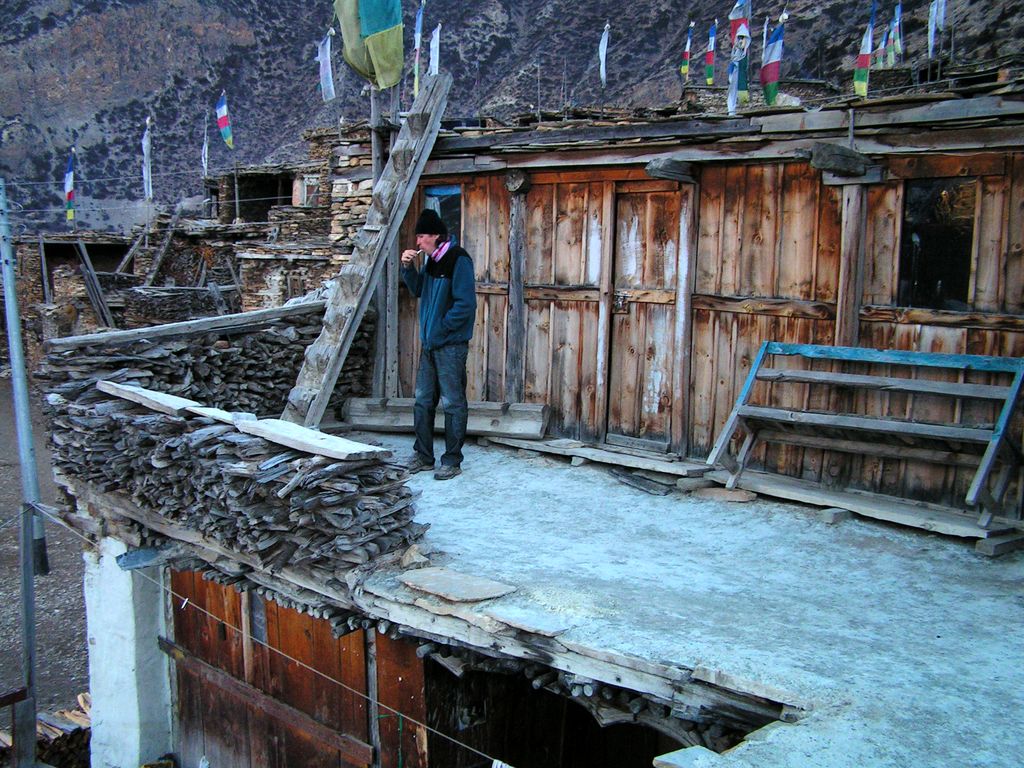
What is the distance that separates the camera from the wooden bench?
229 inches

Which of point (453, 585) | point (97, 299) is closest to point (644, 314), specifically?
point (453, 585)

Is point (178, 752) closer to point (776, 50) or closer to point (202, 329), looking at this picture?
point (202, 329)

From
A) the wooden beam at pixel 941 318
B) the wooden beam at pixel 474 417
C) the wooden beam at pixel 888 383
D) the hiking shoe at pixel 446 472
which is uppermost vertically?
the wooden beam at pixel 941 318

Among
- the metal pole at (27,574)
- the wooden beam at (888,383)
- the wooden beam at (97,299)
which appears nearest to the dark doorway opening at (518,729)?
the wooden beam at (888,383)

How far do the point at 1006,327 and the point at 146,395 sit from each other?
6087 millimetres

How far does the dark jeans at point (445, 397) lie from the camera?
25.0ft

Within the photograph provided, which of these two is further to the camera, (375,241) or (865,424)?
(375,241)

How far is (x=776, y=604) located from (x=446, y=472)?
329 cm

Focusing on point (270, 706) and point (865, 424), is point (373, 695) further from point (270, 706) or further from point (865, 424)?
point (865, 424)

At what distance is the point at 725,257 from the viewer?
24.5ft

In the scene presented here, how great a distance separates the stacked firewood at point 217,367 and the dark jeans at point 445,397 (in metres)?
1.70

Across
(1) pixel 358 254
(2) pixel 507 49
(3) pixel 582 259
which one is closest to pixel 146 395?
(1) pixel 358 254

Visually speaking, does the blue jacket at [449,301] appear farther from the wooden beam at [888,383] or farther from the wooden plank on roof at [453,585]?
the wooden plank on roof at [453,585]

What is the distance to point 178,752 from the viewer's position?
837 cm
